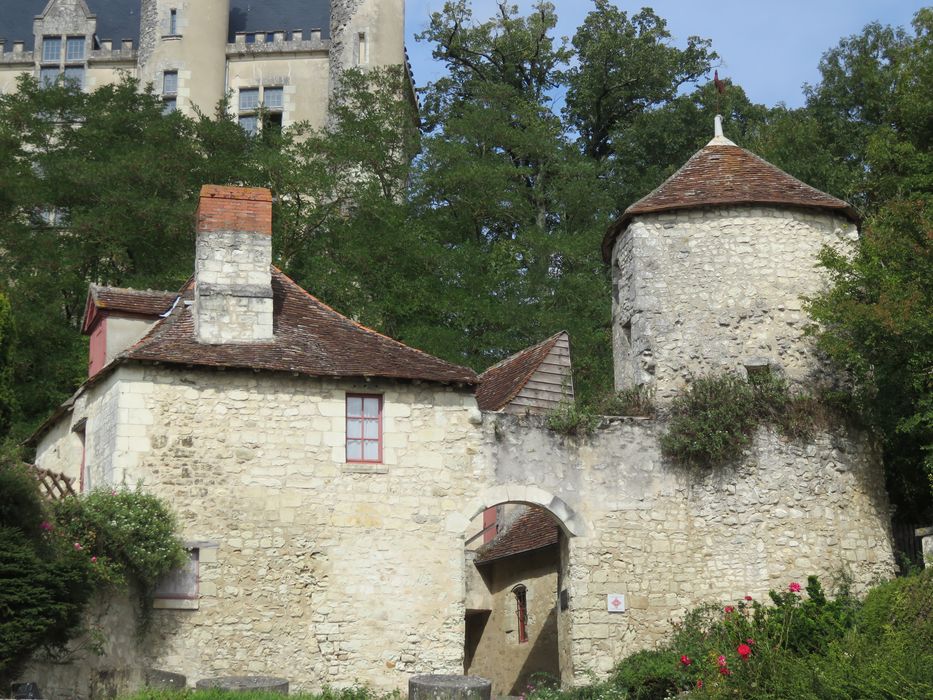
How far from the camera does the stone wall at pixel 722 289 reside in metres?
20.6

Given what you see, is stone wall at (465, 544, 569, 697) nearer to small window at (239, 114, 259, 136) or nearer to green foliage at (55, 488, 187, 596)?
green foliage at (55, 488, 187, 596)

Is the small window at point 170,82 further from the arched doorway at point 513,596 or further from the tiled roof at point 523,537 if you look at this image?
the tiled roof at point 523,537

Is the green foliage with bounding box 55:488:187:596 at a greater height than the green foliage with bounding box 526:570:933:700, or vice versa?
the green foliage with bounding box 55:488:187:596

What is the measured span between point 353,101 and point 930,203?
941 inches

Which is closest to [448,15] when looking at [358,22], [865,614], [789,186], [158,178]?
[358,22]

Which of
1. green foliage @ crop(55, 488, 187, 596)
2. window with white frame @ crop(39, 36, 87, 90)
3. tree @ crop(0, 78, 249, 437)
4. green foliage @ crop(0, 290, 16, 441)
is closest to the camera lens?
green foliage @ crop(55, 488, 187, 596)

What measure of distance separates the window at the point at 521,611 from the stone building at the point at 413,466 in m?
2.03

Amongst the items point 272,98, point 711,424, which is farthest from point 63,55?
point 711,424

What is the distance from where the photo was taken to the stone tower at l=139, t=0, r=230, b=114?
48.2m

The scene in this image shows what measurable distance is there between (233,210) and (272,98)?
31193mm

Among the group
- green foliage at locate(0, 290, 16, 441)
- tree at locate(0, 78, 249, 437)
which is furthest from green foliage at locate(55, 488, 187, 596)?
tree at locate(0, 78, 249, 437)

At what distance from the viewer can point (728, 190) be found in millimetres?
21266

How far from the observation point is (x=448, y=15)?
4466 cm

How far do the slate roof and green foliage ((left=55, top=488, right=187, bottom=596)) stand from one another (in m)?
35.8
